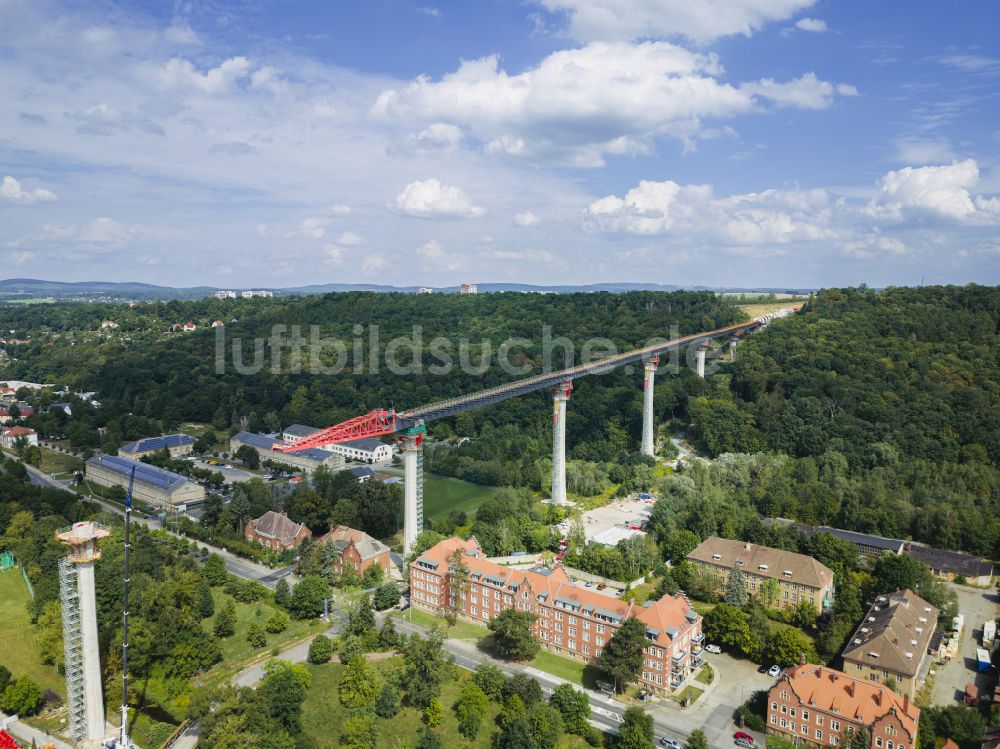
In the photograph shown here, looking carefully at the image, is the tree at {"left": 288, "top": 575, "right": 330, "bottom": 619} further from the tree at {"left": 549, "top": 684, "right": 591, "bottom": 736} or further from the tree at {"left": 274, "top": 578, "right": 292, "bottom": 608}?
the tree at {"left": 549, "top": 684, "right": 591, "bottom": 736}

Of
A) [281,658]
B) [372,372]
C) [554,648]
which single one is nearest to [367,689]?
[281,658]

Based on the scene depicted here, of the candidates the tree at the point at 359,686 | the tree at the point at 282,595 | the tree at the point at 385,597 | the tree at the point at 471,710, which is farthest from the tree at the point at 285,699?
the tree at the point at 282,595

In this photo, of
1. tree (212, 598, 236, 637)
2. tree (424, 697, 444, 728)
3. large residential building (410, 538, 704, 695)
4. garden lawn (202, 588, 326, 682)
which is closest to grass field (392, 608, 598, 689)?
large residential building (410, 538, 704, 695)

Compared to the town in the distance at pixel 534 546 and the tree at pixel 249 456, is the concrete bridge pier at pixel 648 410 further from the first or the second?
the tree at pixel 249 456

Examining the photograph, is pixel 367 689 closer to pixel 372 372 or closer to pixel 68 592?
pixel 68 592

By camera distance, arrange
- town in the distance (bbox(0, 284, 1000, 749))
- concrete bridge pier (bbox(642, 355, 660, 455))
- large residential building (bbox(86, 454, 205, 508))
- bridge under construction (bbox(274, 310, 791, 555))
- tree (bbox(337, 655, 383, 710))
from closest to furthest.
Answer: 1. town in the distance (bbox(0, 284, 1000, 749))
2. tree (bbox(337, 655, 383, 710))
3. bridge under construction (bbox(274, 310, 791, 555))
4. large residential building (bbox(86, 454, 205, 508))
5. concrete bridge pier (bbox(642, 355, 660, 455))

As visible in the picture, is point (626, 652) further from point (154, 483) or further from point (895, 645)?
point (154, 483)
